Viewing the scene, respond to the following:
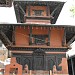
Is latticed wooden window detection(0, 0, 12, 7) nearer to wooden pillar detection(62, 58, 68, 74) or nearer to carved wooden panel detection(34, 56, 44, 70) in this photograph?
carved wooden panel detection(34, 56, 44, 70)

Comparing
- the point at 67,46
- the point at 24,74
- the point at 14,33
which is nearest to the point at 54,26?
the point at 67,46

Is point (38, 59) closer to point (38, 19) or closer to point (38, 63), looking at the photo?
point (38, 63)

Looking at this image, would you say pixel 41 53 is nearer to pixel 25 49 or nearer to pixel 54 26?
pixel 25 49

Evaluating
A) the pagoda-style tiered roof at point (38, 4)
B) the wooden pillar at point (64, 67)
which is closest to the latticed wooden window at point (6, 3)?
the pagoda-style tiered roof at point (38, 4)

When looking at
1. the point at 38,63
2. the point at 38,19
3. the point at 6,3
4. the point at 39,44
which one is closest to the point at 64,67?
A: the point at 38,63

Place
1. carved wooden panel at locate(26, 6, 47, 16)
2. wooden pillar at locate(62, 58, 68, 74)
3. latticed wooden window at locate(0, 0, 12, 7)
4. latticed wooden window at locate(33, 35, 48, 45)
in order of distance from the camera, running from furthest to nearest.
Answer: carved wooden panel at locate(26, 6, 47, 16), latticed wooden window at locate(33, 35, 48, 45), wooden pillar at locate(62, 58, 68, 74), latticed wooden window at locate(0, 0, 12, 7)

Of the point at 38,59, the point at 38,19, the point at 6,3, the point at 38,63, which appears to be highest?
the point at 6,3

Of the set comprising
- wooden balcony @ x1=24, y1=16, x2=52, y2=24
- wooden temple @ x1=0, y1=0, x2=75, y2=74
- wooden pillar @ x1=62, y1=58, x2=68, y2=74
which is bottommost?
wooden pillar @ x1=62, y1=58, x2=68, y2=74

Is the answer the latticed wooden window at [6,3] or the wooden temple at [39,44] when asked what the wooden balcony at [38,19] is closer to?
the wooden temple at [39,44]

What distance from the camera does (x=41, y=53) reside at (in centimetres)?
1333

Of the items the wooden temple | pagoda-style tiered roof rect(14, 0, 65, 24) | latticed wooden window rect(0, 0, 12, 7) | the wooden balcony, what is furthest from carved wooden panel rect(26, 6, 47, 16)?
latticed wooden window rect(0, 0, 12, 7)

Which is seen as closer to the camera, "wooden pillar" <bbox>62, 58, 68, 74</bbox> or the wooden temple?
"wooden pillar" <bbox>62, 58, 68, 74</bbox>

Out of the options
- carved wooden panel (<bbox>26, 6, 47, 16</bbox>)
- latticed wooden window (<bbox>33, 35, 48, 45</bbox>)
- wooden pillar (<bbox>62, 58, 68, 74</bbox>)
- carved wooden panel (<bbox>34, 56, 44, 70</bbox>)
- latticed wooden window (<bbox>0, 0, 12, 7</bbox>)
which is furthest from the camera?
carved wooden panel (<bbox>26, 6, 47, 16</bbox>)

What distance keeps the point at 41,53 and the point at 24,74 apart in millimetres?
1880
